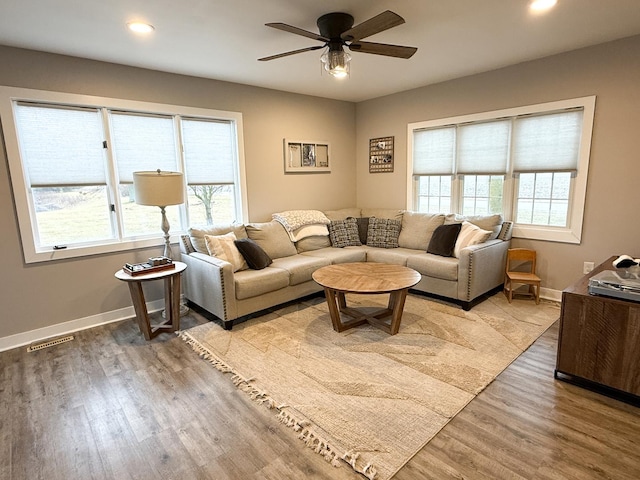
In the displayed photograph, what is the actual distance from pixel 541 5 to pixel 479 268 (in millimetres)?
2247

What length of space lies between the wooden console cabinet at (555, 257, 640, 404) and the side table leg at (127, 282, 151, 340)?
127 inches

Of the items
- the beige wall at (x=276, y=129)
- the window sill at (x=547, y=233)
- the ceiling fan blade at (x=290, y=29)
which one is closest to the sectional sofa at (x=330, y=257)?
the window sill at (x=547, y=233)

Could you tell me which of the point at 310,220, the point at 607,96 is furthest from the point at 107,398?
the point at 607,96

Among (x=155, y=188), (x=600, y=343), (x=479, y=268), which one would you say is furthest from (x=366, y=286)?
(x=155, y=188)

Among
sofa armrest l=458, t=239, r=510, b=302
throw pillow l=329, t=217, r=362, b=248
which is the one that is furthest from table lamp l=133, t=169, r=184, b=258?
sofa armrest l=458, t=239, r=510, b=302

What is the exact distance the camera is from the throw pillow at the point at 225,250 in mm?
3471

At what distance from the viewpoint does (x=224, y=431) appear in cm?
195

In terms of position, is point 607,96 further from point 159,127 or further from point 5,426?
point 5,426

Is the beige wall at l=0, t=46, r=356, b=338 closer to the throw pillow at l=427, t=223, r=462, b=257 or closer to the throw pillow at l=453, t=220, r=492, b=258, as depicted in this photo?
the throw pillow at l=427, t=223, r=462, b=257

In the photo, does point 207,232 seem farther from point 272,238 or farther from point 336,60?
point 336,60

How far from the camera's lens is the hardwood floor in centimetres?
167

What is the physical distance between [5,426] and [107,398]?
1.70 feet

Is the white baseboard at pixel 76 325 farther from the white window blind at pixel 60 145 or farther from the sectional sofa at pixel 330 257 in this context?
the white window blind at pixel 60 145

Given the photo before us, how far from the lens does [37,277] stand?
10.2 feet
